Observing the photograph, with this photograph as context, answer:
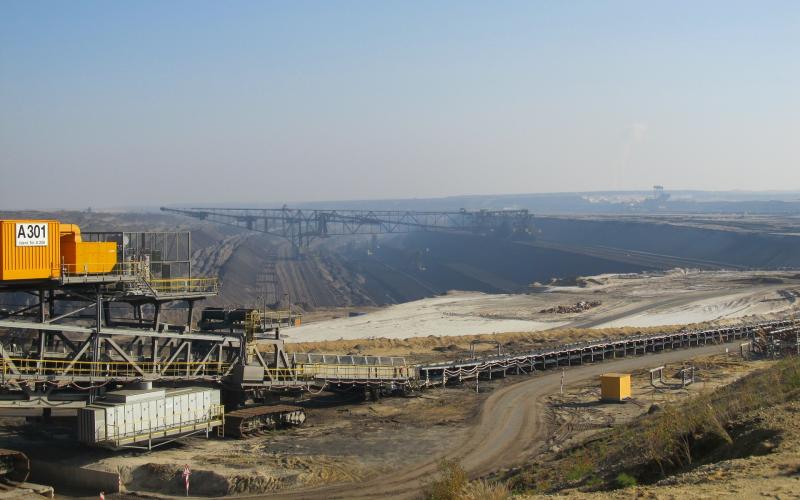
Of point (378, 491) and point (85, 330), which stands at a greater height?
point (85, 330)

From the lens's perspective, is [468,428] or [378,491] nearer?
[378,491]

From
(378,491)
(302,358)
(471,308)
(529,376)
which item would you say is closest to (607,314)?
(471,308)

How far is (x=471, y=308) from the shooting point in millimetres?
74438

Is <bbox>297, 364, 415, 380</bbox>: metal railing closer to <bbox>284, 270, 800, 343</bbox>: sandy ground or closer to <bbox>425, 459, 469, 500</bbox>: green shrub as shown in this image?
<bbox>425, 459, 469, 500</bbox>: green shrub

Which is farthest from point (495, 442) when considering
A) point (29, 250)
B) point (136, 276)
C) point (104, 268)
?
point (29, 250)

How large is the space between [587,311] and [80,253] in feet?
167

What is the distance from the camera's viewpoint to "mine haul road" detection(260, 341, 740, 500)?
21719 millimetres

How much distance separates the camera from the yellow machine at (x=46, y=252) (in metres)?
22.8

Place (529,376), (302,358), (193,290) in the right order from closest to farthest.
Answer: (193,290) < (302,358) < (529,376)

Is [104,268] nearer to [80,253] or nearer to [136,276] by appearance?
[80,253]

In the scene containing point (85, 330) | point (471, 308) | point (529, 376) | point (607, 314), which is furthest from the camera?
point (471, 308)

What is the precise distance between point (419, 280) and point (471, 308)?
54169 mm

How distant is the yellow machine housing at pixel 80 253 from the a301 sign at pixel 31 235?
799 mm

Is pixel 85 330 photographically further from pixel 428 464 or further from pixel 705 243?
pixel 705 243
